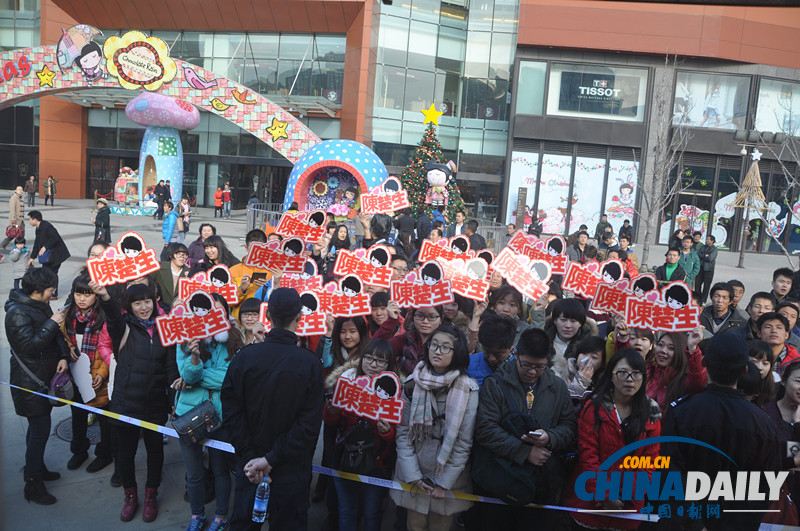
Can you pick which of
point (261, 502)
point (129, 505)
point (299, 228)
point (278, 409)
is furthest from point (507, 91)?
point (261, 502)

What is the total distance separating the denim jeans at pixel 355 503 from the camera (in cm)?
394

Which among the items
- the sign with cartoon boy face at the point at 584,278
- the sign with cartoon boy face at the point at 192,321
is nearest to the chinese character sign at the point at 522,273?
the sign with cartoon boy face at the point at 584,278

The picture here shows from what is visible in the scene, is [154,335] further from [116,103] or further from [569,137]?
[116,103]

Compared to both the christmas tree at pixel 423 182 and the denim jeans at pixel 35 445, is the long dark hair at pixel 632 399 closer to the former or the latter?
the denim jeans at pixel 35 445

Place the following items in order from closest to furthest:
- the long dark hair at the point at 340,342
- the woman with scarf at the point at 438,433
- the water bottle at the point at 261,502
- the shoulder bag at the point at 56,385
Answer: the water bottle at the point at 261,502 < the woman with scarf at the point at 438,433 < the shoulder bag at the point at 56,385 < the long dark hair at the point at 340,342

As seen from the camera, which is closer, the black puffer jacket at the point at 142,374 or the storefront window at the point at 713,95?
the black puffer jacket at the point at 142,374

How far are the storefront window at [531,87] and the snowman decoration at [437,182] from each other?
9294mm

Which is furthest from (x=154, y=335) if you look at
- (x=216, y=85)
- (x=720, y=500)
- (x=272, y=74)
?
(x=272, y=74)

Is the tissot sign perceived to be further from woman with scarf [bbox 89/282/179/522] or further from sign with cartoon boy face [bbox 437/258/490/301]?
woman with scarf [bbox 89/282/179/522]

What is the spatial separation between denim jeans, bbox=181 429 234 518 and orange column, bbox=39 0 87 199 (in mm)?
31177

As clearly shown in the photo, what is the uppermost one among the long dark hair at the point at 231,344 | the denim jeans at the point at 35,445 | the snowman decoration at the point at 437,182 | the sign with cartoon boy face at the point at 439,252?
the snowman decoration at the point at 437,182

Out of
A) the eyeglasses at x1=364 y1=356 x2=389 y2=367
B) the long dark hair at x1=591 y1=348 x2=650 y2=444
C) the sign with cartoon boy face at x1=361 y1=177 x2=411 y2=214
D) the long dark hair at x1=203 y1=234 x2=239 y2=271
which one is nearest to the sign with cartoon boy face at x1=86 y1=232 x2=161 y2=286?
the long dark hair at x1=203 y1=234 x2=239 y2=271

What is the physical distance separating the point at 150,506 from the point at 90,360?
137 centimetres

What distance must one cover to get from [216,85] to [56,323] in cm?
1655
